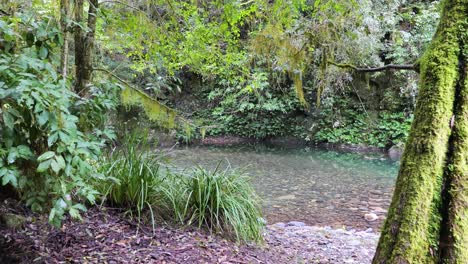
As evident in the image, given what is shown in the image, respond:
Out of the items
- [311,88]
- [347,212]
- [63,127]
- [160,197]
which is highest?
[311,88]

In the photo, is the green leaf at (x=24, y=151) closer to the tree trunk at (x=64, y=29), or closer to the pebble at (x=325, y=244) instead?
the tree trunk at (x=64, y=29)

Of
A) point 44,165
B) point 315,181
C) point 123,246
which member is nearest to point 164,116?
point 123,246

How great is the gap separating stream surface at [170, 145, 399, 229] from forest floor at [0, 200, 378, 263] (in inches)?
50.8

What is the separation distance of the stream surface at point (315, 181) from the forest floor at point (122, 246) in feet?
4.23

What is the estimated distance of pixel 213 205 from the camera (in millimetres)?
3250

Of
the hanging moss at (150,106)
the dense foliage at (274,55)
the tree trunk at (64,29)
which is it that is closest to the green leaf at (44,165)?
the tree trunk at (64,29)

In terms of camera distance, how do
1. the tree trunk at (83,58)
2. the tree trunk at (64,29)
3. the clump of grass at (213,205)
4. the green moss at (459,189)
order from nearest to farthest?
the green moss at (459,189), the tree trunk at (64,29), the tree trunk at (83,58), the clump of grass at (213,205)

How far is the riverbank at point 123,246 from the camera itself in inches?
92.4

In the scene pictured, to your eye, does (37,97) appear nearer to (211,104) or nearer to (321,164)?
(321,164)

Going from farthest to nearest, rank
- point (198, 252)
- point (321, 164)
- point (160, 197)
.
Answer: point (321, 164)
point (160, 197)
point (198, 252)

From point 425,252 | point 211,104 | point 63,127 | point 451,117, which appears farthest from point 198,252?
point 211,104

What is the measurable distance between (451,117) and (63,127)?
1635 mm

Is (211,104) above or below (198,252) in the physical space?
above

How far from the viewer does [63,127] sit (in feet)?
4.99
